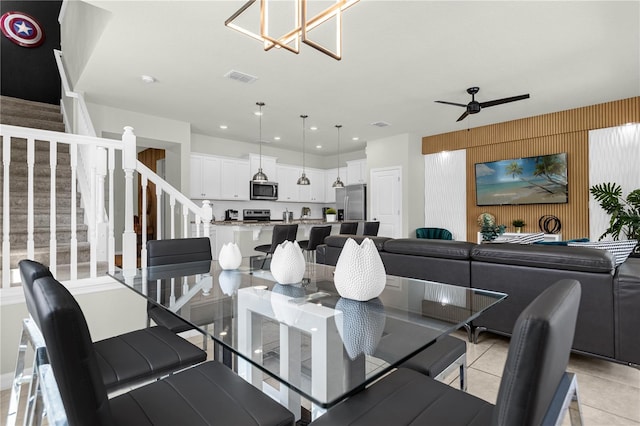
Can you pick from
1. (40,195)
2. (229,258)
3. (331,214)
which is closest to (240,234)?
(40,195)

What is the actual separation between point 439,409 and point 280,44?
1.88 m

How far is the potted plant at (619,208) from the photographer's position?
460 centimetres

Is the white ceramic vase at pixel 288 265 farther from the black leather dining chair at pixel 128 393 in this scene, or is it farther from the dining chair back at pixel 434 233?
the dining chair back at pixel 434 233

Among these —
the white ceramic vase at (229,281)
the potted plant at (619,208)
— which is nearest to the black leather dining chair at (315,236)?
the white ceramic vase at (229,281)

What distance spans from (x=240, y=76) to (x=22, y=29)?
4.60 m

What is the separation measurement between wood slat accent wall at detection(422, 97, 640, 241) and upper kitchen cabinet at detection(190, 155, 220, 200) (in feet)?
16.1

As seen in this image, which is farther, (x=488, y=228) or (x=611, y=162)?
(x=488, y=228)

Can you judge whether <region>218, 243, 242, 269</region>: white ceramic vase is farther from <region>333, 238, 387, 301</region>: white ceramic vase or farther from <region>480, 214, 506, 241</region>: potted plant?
<region>480, 214, 506, 241</region>: potted plant

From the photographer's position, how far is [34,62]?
5.57 m

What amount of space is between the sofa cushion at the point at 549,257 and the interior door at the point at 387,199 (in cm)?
435

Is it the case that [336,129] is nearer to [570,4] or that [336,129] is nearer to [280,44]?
[570,4]

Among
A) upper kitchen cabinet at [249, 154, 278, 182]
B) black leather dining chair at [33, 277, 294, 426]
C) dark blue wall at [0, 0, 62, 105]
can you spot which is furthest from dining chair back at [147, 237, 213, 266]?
dark blue wall at [0, 0, 62, 105]

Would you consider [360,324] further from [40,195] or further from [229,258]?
[40,195]

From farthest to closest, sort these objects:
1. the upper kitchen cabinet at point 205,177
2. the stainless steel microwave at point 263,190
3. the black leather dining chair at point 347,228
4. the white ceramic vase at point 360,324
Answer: the stainless steel microwave at point 263,190
the upper kitchen cabinet at point 205,177
the black leather dining chair at point 347,228
the white ceramic vase at point 360,324
